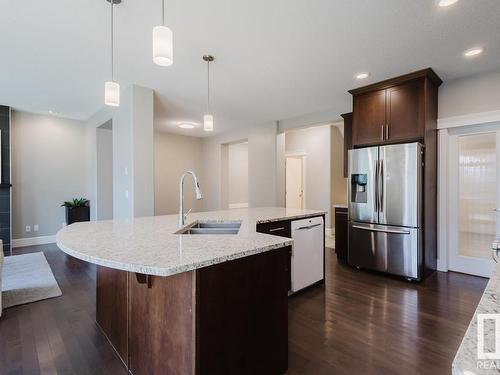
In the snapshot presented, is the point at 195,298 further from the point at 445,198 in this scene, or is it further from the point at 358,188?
the point at 445,198

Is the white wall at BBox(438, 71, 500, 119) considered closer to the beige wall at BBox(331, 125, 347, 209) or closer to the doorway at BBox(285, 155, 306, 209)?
the beige wall at BBox(331, 125, 347, 209)

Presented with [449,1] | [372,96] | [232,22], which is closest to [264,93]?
[372,96]

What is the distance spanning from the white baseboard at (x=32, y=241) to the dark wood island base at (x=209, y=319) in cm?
496

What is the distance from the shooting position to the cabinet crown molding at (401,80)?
3217mm

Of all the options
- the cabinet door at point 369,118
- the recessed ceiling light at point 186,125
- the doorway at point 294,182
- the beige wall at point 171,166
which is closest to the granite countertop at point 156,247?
the cabinet door at point 369,118

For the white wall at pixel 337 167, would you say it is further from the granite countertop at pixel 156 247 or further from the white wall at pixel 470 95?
the granite countertop at pixel 156 247

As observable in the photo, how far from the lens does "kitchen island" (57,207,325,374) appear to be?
1.22 metres

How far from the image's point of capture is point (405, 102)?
3408mm

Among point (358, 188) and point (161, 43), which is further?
point (358, 188)

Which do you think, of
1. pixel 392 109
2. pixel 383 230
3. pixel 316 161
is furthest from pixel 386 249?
pixel 316 161

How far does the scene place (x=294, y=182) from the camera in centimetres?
750

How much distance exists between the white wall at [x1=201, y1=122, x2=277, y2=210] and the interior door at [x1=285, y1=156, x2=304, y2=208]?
1.46 m

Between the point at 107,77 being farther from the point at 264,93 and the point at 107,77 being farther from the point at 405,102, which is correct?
the point at 405,102

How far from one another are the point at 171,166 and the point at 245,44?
16.9ft
